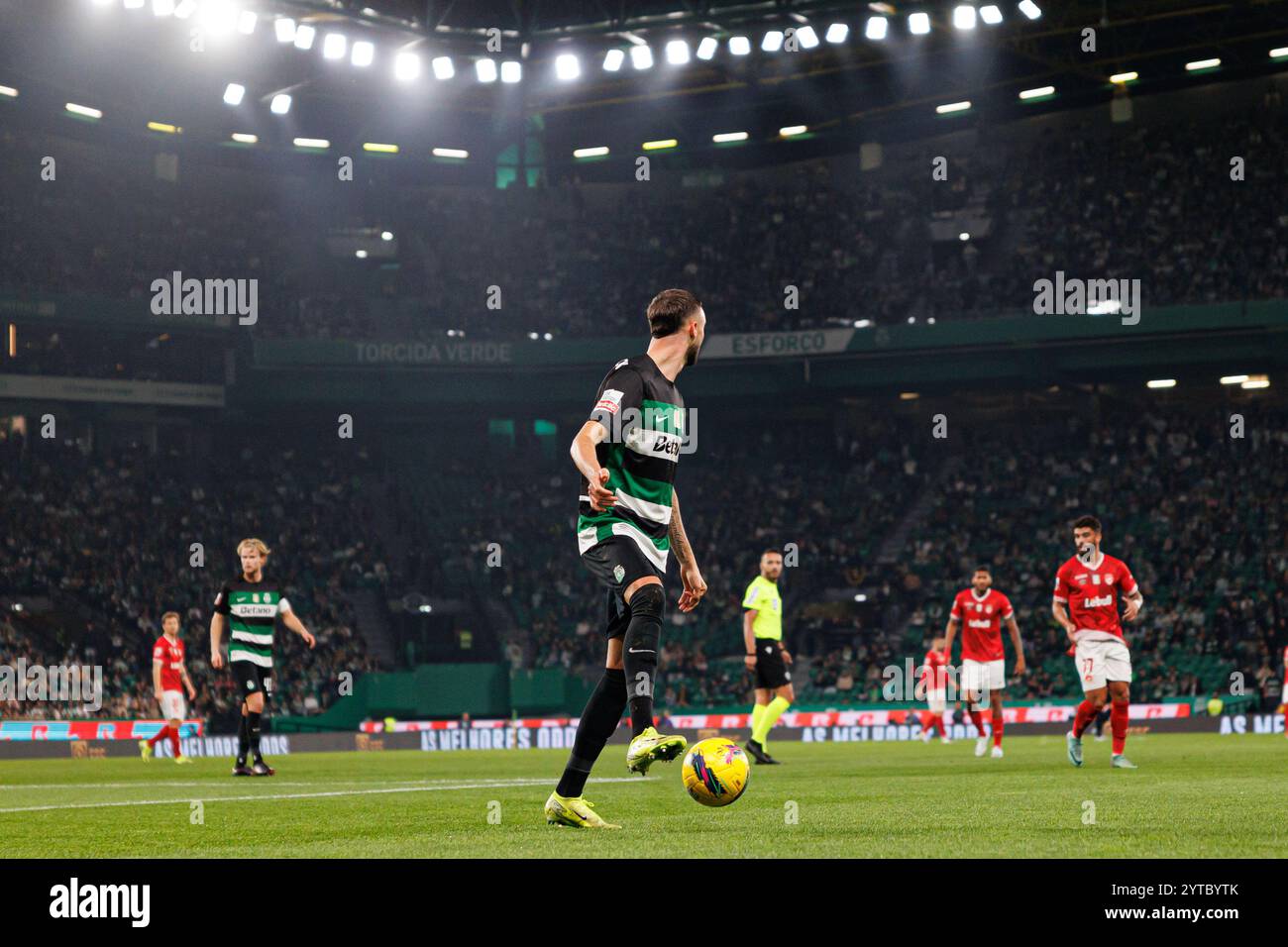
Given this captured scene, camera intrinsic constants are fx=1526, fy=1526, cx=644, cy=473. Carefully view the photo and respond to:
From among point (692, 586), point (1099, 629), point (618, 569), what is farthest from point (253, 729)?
point (618, 569)

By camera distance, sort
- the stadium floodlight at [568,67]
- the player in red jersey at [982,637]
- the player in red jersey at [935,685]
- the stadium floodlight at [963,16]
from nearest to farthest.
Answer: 1. the player in red jersey at [982,637]
2. the player in red jersey at [935,685]
3. the stadium floodlight at [963,16]
4. the stadium floodlight at [568,67]

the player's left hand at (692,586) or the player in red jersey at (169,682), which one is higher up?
the player's left hand at (692,586)

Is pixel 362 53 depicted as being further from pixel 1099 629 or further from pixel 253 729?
pixel 1099 629

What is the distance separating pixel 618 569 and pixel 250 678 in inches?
404

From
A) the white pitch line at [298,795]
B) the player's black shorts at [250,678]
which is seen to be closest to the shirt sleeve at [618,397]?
the white pitch line at [298,795]

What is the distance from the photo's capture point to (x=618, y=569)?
25.9 feet

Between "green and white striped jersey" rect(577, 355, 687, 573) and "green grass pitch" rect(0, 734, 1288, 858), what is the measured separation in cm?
157

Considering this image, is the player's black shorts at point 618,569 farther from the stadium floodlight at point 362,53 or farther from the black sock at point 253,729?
the stadium floodlight at point 362,53

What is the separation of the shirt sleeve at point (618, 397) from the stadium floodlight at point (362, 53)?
36.3 meters

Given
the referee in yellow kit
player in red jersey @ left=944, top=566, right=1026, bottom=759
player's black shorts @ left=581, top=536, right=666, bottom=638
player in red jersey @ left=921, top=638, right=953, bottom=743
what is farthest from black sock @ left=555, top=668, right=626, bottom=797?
player in red jersey @ left=921, top=638, right=953, bottom=743

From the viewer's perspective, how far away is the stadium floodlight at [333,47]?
4194 cm

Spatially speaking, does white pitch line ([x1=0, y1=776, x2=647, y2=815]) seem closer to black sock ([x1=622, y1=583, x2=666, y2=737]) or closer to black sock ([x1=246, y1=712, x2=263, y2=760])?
black sock ([x1=246, y1=712, x2=263, y2=760])

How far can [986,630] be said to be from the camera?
22906mm

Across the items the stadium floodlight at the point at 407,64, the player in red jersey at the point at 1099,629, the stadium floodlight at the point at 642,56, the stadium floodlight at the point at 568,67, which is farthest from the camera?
the stadium floodlight at the point at 568,67
